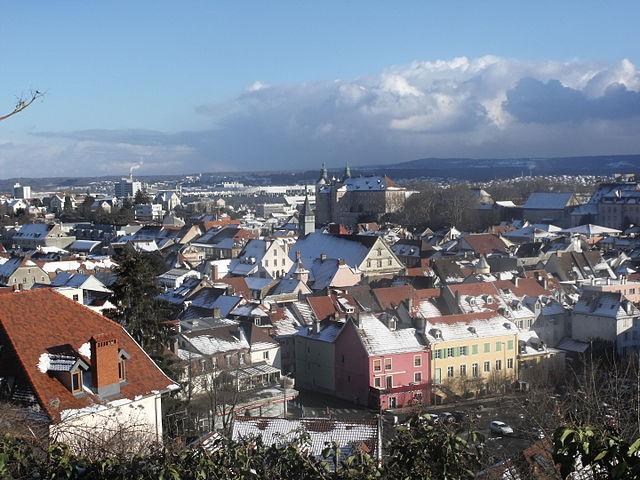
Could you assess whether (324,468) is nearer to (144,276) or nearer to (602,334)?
(144,276)

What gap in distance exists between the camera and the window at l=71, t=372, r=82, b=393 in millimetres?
14695

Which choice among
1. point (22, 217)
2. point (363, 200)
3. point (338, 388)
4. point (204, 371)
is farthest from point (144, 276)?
point (363, 200)

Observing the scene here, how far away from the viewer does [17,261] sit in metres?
51.9

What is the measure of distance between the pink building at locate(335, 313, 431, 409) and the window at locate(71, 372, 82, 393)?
687 inches

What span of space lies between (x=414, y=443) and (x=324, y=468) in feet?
3.12

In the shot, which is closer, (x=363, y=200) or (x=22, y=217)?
(x=22, y=217)

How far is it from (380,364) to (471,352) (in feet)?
14.5

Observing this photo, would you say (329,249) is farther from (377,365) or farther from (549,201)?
(549,201)

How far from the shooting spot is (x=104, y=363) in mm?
15156

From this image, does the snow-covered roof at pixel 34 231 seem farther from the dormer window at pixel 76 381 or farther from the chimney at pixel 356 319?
the dormer window at pixel 76 381

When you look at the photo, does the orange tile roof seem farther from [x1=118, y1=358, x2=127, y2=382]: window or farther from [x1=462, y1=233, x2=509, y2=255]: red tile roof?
[x1=462, y1=233, x2=509, y2=255]: red tile roof

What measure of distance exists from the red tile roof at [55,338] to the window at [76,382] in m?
0.14

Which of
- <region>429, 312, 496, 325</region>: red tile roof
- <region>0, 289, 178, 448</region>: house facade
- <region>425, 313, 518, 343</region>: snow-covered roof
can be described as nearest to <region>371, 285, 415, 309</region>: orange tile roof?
<region>429, 312, 496, 325</region>: red tile roof

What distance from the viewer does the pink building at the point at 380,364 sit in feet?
102
